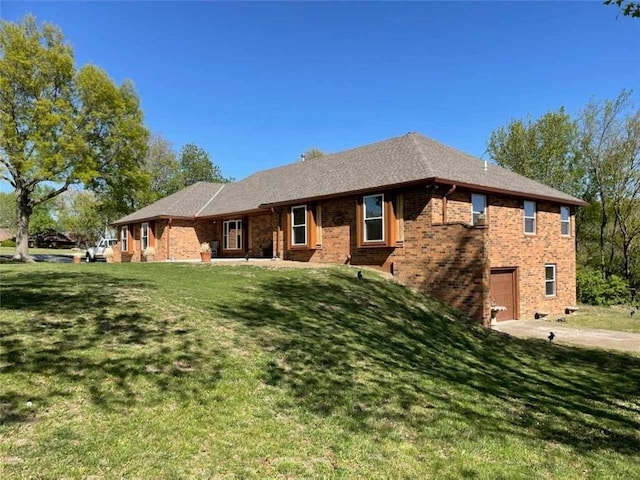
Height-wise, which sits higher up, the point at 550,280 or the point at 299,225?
the point at 299,225

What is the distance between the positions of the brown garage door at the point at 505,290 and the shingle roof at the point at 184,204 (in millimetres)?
17735

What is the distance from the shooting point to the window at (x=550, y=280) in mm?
18938

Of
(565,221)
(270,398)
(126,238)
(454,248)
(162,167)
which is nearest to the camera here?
(270,398)

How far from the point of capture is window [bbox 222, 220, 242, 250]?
2476cm

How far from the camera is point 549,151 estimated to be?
3158 cm

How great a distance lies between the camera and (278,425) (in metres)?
4.47

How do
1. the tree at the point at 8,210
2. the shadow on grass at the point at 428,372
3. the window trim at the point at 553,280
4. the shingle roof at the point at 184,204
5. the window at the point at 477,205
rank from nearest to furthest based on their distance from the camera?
the shadow on grass at the point at 428,372 → the window at the point at 477,205 → the window trim at the point at 553,280 → the shingle roof at the point at 184,204 → the tree at the point at 8,210

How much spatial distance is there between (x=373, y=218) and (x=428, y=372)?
9.66m

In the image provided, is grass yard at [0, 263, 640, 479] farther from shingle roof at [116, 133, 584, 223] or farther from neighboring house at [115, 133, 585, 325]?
shingle roof at [116, 133, 584, 223]

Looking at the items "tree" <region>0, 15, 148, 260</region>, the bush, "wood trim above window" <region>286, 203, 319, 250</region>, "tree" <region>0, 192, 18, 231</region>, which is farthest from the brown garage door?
"tree" <region>0, 192, 18, 231</region>

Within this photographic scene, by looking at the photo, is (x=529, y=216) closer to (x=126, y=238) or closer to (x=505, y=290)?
(x=505, y=290)

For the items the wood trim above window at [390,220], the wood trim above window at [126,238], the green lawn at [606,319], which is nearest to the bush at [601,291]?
the green lawn at [606,319]

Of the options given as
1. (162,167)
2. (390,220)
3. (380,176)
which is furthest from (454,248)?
(162,167)

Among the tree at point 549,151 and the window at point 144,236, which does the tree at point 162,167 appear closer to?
the window at point 144,236
